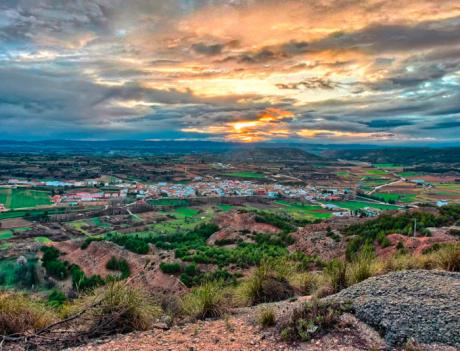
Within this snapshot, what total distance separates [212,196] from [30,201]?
35680 mm

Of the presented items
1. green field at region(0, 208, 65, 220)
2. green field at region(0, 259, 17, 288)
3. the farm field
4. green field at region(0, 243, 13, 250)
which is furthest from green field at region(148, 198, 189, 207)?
green field at region(0, 259, 17, 288)

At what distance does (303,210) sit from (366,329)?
58.9m

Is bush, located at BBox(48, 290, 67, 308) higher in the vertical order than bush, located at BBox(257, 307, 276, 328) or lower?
lower

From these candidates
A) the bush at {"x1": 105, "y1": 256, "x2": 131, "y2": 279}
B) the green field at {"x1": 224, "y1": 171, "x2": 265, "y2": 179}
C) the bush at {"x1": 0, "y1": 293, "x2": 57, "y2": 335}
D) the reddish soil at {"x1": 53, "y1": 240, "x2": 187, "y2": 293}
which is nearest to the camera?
the bush at {"x1": 0, "y1": 293, "x2": 57, "y2": 335}

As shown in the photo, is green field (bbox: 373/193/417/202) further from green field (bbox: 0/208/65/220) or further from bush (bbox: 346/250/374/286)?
bush (bbox: 346/250/374/286)

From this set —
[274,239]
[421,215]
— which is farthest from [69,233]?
[421,215]

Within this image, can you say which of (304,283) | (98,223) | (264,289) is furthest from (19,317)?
(98,223)

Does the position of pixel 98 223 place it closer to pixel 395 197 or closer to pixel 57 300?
pixel 57 300

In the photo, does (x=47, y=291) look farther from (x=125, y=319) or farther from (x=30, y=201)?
(x=30, y=201)

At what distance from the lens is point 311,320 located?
6156mm

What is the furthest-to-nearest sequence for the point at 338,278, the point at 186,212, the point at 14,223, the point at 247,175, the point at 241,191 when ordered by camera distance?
the point at 247,175
the point at 241,191
the point at 186,212
the point at 14,223
the point at 338,278

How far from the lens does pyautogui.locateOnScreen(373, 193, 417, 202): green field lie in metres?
70.8

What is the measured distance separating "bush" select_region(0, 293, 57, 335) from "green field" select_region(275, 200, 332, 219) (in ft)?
171

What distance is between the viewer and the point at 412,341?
5426 millimetres
